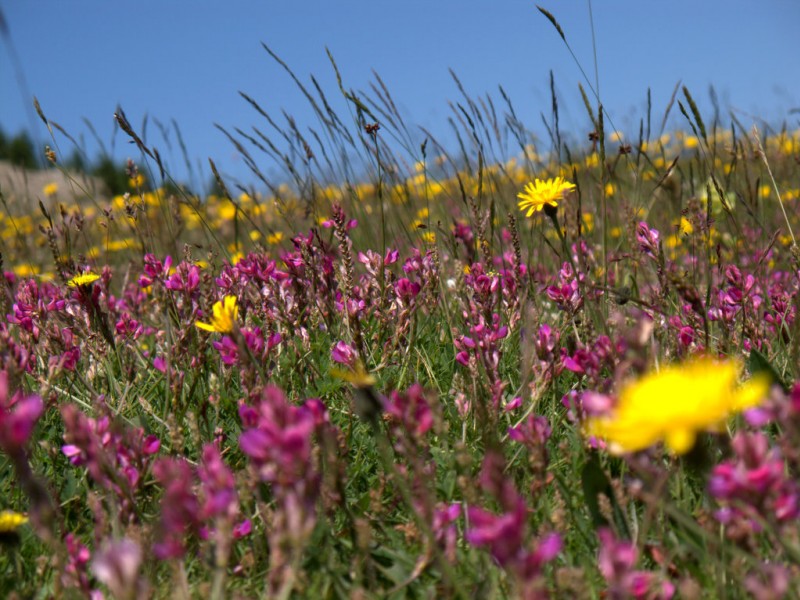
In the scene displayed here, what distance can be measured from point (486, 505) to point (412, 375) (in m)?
0.89

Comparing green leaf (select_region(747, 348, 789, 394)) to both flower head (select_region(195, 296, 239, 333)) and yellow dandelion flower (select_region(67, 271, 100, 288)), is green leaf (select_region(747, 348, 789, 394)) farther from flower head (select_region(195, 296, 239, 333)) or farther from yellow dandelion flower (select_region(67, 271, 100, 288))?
yellow dandelion flower (select_region(67, 271, 100, 288))

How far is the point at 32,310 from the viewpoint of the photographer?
251 cm

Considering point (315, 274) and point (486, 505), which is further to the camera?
point (315, 274)

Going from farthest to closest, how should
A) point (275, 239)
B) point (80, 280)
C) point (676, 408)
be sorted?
point (275, 239) → point (80, 280) → point (676, 408)

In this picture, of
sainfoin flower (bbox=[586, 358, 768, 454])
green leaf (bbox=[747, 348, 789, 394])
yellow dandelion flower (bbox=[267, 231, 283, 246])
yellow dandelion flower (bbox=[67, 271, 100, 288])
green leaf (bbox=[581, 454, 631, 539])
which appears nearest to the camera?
sainfoin flower (bbox=[586, 358, 768, 454])

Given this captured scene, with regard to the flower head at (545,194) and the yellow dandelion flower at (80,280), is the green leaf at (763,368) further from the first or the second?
the yellow dandelion flower at (80,280)

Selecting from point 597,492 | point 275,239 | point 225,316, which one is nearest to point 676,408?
point 597,492

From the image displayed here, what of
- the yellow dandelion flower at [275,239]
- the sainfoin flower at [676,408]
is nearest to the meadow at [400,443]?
the sainfoin flower at [676,408]

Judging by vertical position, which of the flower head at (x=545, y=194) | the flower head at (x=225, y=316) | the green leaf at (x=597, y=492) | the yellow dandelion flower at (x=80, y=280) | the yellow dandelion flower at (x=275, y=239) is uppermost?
the yellow dandelion flower at (x=275, y=239)

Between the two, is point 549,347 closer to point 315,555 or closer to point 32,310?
point 315,555

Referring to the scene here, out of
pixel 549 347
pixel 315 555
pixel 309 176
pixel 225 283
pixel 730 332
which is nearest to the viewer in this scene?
pixel 315 555

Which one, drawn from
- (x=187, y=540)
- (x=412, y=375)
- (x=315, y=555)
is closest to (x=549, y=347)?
(x=412, y=375)

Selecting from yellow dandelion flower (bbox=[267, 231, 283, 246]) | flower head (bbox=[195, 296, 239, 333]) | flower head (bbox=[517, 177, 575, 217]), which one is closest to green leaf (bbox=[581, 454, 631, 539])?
flower head (bbox=[195, 296, 239, 333])

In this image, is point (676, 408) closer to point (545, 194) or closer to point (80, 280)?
point (545, 194)
